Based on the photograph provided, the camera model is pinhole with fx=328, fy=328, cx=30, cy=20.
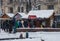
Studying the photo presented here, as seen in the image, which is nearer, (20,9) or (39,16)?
(39,16)

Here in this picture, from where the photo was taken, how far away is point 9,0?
197 ft

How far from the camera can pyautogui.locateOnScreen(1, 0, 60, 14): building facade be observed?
55.2m

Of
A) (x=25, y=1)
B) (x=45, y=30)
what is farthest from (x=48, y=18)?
(x=25, y=1)

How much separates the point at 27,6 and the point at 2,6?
15.9ft

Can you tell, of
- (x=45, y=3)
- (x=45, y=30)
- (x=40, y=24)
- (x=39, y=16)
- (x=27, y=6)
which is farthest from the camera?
(x=27, y=6)

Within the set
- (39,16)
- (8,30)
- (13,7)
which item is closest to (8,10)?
(13,7)

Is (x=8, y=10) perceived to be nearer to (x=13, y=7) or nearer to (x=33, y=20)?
(x=13, y=7)

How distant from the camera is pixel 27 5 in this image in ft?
194

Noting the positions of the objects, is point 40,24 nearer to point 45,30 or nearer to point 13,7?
point 45,30

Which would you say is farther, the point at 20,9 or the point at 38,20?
the point at 20,9

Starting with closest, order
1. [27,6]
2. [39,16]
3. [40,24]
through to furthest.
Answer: [40,24], [39,16], [27,6]

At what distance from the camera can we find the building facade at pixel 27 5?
2174 inches

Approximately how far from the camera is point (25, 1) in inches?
2323

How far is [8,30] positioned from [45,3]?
930 inches
